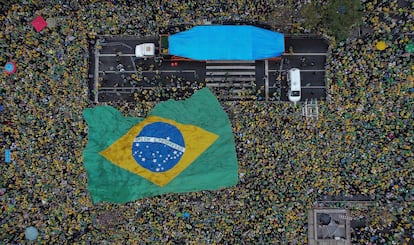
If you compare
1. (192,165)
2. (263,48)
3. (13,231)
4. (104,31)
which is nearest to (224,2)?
(263,48)

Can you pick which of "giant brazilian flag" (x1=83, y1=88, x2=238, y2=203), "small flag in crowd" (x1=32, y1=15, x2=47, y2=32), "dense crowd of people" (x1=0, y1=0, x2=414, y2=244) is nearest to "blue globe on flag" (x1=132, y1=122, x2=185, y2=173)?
"giant brazilian flag" (x1=83, y1=88, x2=238, y2=203)

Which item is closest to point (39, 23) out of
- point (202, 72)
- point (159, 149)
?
point (202, 72)

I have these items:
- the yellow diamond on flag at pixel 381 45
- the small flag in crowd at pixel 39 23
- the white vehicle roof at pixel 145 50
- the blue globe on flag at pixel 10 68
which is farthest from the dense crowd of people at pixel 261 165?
the white vehicle roof at pixel 145 50

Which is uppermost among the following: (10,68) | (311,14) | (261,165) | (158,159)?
(311,14)

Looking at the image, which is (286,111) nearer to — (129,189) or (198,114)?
(198,114)

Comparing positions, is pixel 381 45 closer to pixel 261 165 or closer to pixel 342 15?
pixel 342 15

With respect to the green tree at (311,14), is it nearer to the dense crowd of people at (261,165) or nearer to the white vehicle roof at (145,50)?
the dense crowd of people at (261,165)

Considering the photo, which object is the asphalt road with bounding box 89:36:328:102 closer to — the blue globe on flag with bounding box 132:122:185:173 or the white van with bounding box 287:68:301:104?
the white van with bounding box 287:68:301:104
